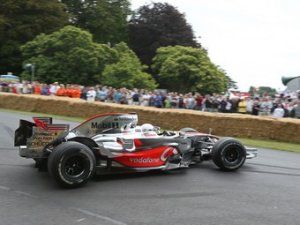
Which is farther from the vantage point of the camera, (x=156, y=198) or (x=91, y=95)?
(x=91, y=95)

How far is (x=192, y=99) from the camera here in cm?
2509

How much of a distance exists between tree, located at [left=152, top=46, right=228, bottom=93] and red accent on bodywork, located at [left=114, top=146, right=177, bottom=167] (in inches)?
1296

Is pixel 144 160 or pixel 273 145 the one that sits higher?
pixel 144 160

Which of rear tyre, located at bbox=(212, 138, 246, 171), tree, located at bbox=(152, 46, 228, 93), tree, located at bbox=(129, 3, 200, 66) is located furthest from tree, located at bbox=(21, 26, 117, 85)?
rear tyre, located at bbox=(212, 138, 246, 171)

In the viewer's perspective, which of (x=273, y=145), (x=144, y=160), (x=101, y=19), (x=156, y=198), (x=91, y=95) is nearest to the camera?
(x=156, y=198)

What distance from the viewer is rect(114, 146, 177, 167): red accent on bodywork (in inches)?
363

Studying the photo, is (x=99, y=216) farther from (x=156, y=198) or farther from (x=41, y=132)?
(x=41, y=132)

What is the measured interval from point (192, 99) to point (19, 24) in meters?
33.3

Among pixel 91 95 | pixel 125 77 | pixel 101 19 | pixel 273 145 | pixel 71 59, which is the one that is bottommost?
pixel 273 145

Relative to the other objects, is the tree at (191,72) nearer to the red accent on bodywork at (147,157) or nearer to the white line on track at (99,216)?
the red accent on bodywork at (147,157)

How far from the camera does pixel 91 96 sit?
2764cm

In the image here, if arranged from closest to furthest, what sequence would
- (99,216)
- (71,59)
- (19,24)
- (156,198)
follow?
(99,216) → (156,198) → (71,59) → (19,24)

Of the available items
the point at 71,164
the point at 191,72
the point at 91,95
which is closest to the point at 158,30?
the point at 191,72

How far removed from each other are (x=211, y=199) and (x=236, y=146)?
268cm
